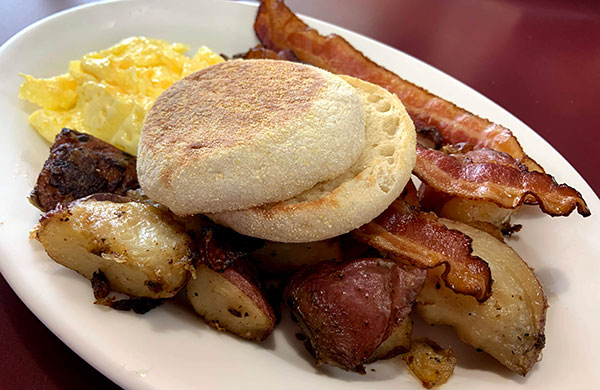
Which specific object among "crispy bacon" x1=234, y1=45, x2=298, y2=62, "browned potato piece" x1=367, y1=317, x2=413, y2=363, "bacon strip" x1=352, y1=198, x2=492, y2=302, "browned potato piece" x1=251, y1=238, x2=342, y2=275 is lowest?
"browned potato piece" x1=367, y1=317, x2=413, y2=363

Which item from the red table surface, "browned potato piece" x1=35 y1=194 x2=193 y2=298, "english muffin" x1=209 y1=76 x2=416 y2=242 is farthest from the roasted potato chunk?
the red table surface

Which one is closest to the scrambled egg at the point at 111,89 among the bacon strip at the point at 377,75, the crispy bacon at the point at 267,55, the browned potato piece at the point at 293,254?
the crispy bacon at the point at 267,55

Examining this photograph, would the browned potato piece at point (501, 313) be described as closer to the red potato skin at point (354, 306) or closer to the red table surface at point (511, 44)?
the red potato skin at point (354, 306)

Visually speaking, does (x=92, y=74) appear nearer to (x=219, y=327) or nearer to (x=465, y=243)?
(x=219, y=327)

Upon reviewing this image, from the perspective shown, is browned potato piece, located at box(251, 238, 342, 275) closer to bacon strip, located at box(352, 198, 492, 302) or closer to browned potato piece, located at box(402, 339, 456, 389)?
bacon strip, located at box(352, 198, 492, 302)

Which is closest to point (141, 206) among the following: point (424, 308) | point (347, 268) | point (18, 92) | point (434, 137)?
point (347, 268)

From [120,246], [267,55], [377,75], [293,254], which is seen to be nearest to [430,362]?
[293,254]

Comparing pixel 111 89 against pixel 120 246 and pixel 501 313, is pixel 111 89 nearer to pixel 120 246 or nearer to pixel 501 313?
pixel 120 246
